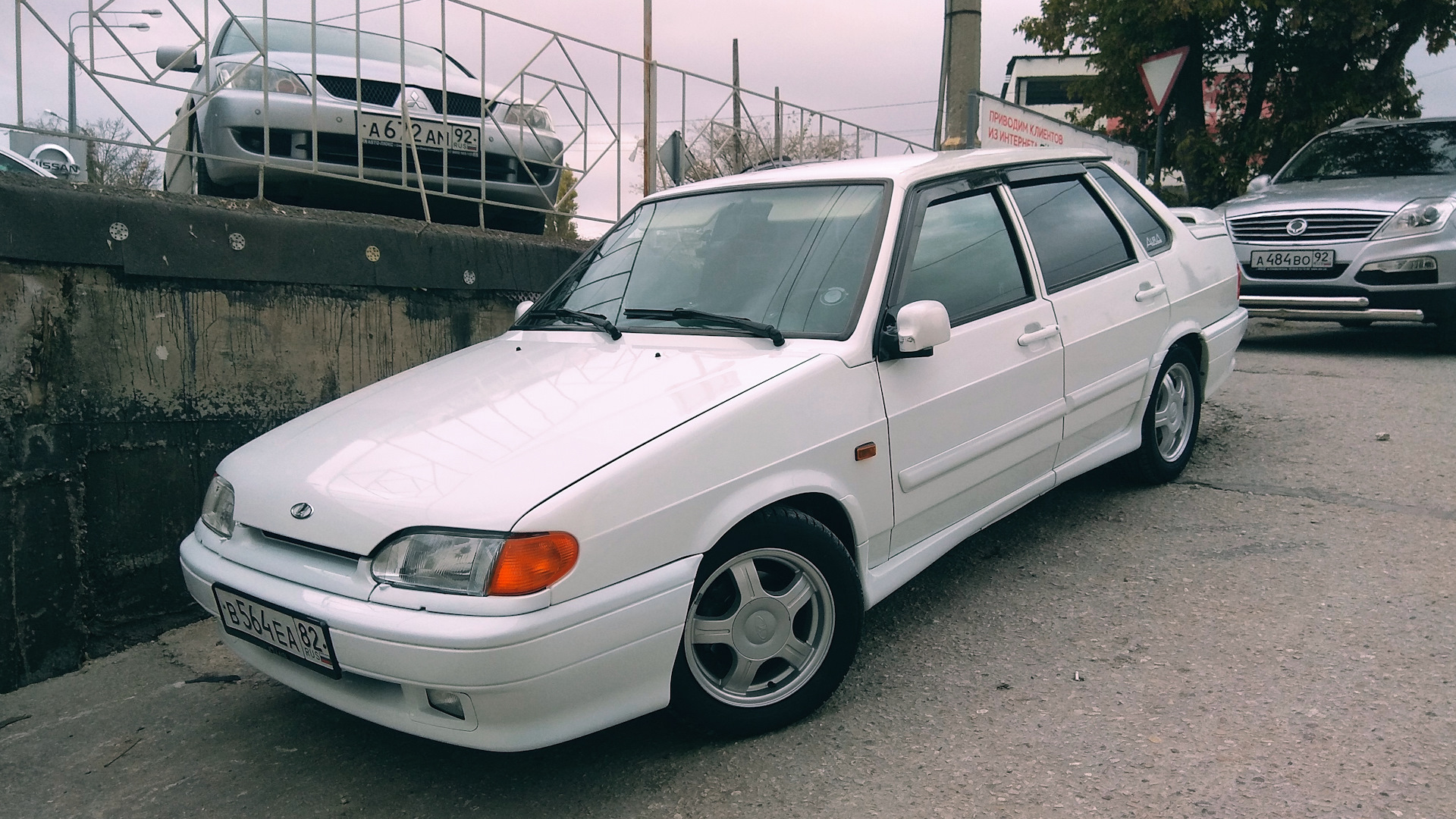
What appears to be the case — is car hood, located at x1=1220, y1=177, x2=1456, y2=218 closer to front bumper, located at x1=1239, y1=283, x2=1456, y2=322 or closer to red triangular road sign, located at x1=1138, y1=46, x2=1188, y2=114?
front bumper, located at x1=1239, y1=283, x2=1456, y2=322

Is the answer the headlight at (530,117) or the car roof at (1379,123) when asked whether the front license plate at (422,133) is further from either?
the car roof at (1379,123)

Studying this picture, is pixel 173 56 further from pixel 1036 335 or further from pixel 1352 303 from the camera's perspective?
pixel 1352 303

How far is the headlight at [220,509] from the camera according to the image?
2.80 m

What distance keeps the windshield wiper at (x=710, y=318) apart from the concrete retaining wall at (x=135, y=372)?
1575 millimetres

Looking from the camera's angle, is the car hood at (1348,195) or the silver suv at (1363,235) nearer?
the silver suv at (1363,235)

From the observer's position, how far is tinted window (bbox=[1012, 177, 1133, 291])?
12.5ft

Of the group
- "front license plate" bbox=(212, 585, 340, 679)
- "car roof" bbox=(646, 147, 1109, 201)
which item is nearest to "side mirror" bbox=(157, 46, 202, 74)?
"car roof" bbox=(646, 147, 1109, 201)

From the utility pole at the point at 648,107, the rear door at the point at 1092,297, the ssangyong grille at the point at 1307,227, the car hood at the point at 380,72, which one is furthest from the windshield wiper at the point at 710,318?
the ssangyong grille at the point at 1307,227

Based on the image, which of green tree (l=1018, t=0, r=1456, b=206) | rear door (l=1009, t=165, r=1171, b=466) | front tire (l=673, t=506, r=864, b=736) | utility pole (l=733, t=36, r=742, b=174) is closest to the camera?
front tire (l=673, t=506, r=864, b=736)

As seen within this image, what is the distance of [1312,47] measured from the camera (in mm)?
14414

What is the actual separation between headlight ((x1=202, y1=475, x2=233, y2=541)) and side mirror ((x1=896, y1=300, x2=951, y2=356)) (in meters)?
1.92

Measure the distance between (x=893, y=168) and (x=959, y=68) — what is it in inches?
182

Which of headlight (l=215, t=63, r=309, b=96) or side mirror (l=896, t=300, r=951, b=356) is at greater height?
headlight (l=215, t=63, r=309, b=96)

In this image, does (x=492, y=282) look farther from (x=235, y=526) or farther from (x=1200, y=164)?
(x=1200, y=164)
